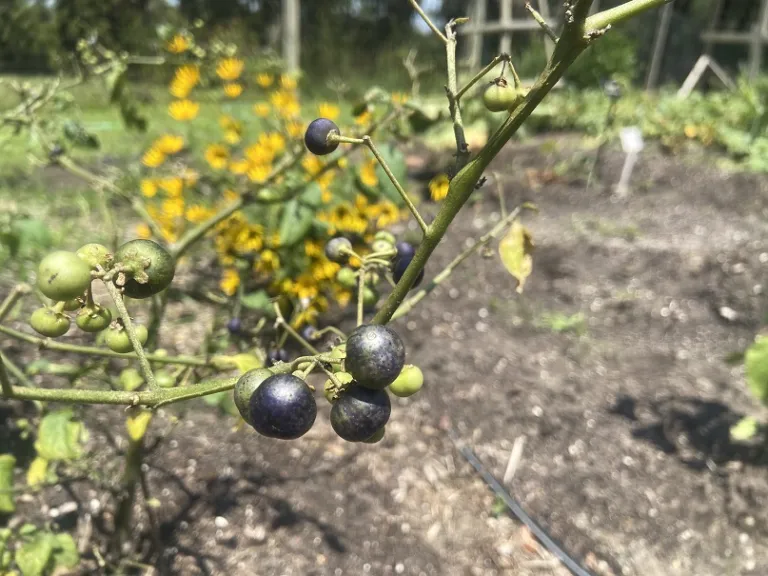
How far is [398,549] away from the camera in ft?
6.65

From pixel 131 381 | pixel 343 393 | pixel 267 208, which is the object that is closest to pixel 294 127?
pixel 267 208

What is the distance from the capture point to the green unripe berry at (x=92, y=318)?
0.86 metres

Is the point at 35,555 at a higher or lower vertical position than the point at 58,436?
lower

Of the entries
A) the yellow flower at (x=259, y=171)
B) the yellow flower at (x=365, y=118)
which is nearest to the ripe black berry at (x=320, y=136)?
the yellow flower at (x=365, y=118)

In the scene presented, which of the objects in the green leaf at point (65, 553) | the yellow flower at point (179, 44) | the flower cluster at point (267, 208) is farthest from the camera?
the flower cluster at point (267, 208)

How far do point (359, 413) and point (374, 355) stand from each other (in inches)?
3.3

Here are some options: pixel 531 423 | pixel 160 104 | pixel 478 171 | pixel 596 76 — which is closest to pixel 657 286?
pixel 531 423

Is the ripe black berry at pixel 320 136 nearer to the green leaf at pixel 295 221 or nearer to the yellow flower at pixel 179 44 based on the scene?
the yellow flower at pixel 179 44

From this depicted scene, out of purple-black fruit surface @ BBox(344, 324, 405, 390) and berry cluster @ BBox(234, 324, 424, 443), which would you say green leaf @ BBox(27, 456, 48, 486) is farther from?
purple-black fruit surface @ BBox(344, 324, 405, 390)

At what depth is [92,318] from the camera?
87cm

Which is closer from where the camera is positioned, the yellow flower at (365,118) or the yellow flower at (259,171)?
the yellow flower at (365,118)

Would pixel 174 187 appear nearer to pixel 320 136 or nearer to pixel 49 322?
pixel 49 322

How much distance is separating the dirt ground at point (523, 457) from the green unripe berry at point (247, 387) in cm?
115

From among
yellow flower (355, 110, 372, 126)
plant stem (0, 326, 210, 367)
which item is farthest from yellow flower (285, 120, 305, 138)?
plant stem (0, 326, 210, 367)
